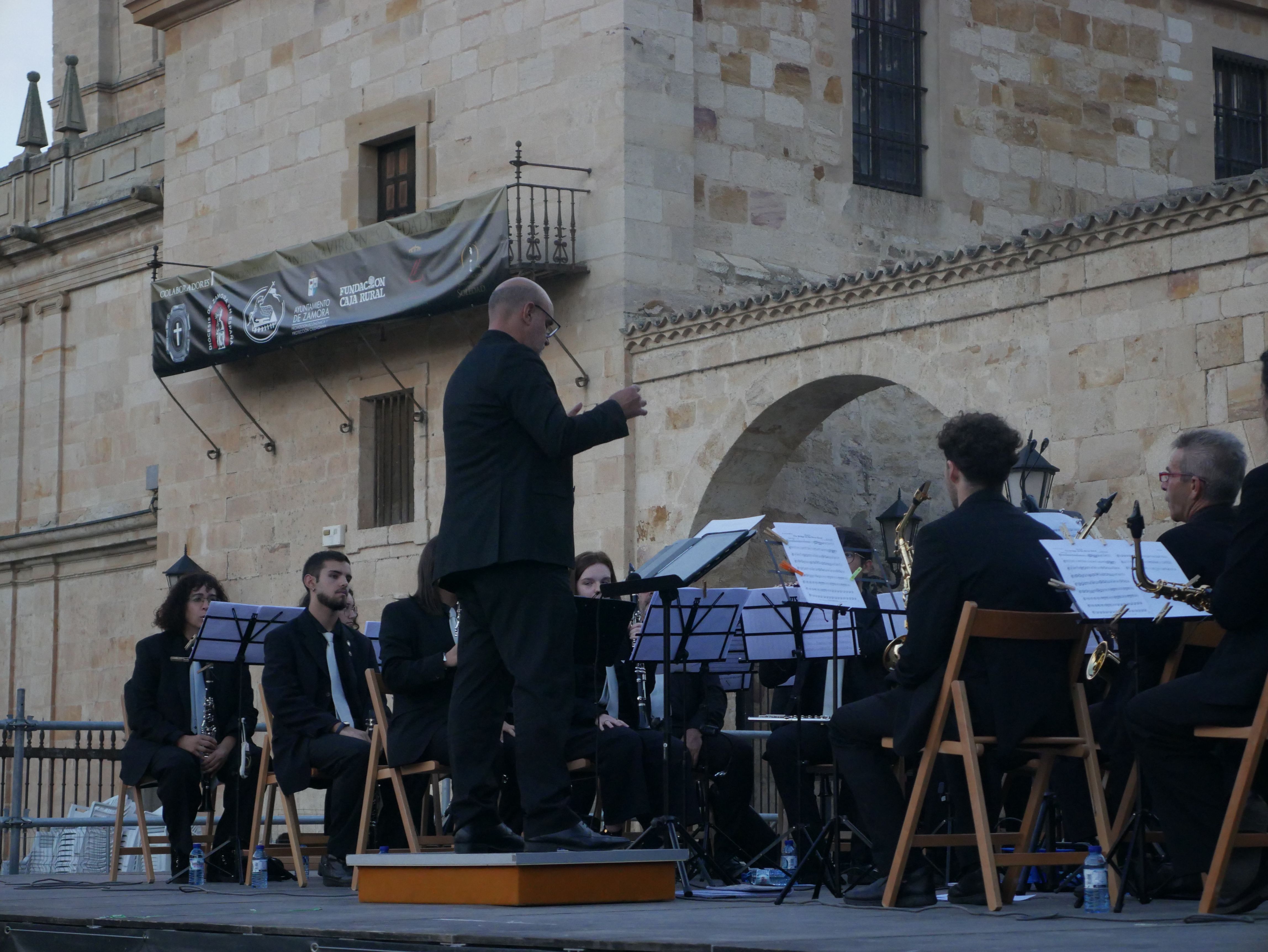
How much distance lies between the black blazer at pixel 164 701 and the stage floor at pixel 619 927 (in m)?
2.40

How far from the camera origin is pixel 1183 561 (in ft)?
21.4

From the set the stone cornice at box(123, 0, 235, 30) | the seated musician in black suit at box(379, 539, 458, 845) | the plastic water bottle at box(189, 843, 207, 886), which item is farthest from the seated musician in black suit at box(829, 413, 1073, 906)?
the stone cornice at box(123, 0, 235, 30)

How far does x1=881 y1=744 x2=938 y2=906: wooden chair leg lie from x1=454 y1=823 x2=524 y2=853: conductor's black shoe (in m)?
1.22

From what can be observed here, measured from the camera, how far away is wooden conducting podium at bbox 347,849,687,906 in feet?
20.3

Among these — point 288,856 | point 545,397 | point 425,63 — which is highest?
point 425,63

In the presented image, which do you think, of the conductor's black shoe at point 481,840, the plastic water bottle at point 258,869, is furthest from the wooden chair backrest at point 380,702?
the conductor's black shoe at point 481,840

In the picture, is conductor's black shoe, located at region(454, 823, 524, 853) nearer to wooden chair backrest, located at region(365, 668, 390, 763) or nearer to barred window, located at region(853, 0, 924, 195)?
wooden chair backrest, located at region(365, 668, 390, 763)

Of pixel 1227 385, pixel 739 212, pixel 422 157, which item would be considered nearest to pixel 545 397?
pixel 1227 385

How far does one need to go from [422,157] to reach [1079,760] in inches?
490

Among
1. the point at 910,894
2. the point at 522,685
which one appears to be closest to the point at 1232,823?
the point at 910,894

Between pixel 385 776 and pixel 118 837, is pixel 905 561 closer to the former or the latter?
Answer: pixel 385 776

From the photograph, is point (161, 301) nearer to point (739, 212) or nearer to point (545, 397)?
point (739, 212)

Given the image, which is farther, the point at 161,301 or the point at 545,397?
the point at 161,301

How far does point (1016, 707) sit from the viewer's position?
625 cm
